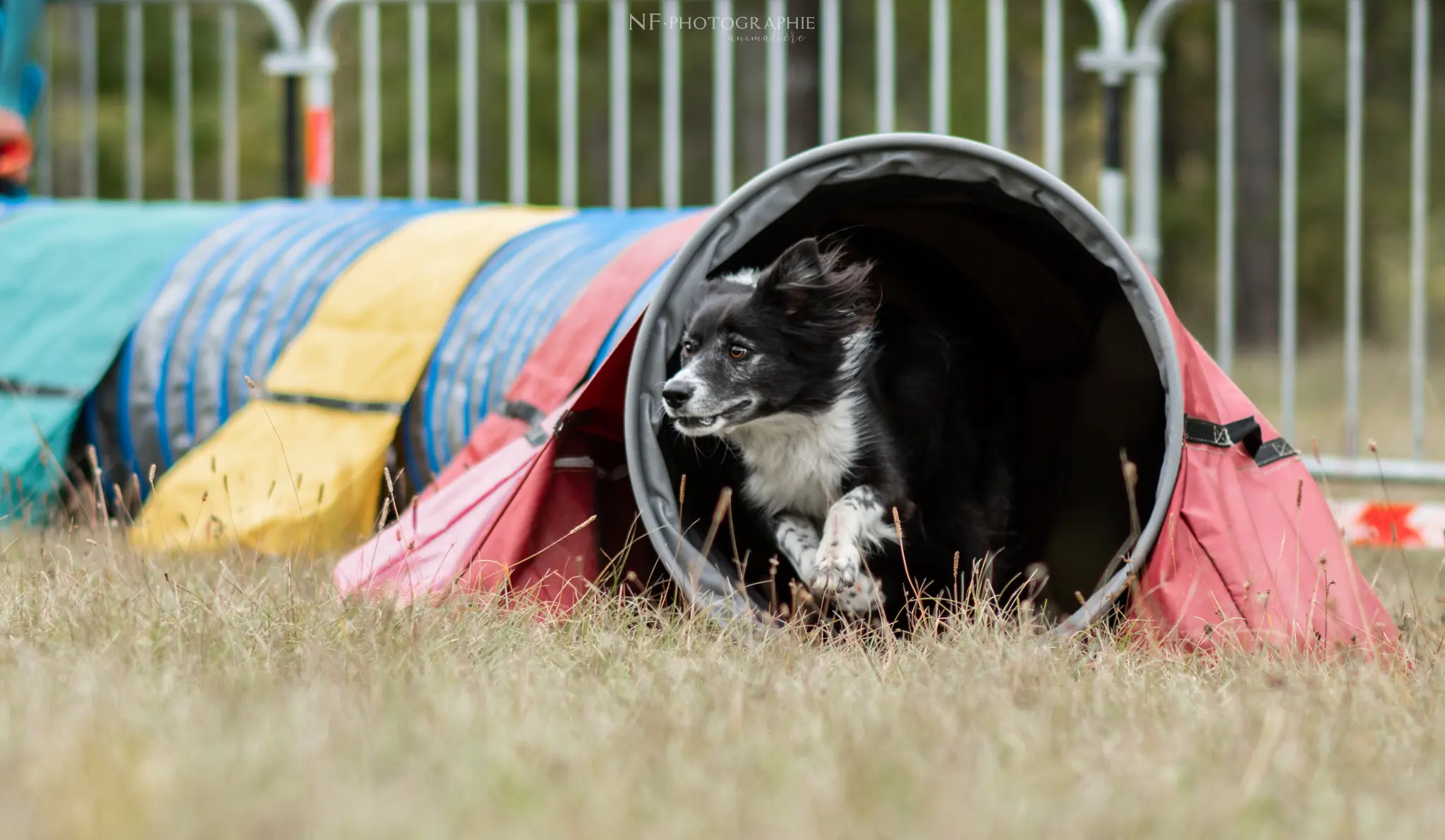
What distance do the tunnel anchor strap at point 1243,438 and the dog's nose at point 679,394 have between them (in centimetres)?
133

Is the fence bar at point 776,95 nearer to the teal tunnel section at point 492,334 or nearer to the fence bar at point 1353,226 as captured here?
the teal tunnel section at point 492,334

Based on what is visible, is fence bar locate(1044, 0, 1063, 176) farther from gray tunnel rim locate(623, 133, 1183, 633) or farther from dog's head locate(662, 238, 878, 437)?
gray tunnel rim locate(623, 133, 1183, 633)

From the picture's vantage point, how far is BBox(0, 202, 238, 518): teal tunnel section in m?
5.45

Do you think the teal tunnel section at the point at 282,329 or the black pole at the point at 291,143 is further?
the black pole at the point at 291,143

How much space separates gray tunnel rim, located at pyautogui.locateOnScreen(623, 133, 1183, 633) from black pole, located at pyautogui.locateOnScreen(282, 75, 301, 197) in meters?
4.41

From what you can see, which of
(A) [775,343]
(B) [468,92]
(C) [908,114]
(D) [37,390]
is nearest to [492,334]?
(A) [775,343]

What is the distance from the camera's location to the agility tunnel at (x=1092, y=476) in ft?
12.3

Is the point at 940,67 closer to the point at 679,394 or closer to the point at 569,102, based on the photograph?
the point at 569,102

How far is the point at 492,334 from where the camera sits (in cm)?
540

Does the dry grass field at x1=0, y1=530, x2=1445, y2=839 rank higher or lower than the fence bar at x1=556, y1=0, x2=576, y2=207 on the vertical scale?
lower

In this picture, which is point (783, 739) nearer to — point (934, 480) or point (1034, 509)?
point (934, 480)

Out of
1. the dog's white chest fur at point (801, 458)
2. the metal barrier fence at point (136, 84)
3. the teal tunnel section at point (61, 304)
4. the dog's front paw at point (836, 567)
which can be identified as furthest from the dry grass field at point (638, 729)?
the metal barrier fence at point (136, 84)

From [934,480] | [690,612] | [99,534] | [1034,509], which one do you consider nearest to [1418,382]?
[1034,509]

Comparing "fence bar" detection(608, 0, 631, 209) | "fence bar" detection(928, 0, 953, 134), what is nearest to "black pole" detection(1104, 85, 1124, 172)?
"fence bar" detection(928, 0, 953, 134)
